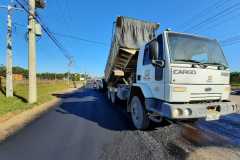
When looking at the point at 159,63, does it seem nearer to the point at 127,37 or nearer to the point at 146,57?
the point at 146,57

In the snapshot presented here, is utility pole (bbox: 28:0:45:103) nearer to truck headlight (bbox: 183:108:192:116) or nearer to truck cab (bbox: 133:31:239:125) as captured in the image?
truck cab (bbox: 133:31:239:125)

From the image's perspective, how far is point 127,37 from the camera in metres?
8.66

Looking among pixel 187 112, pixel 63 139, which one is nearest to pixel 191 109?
pixel 187 112

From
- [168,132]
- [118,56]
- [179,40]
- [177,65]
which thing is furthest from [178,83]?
[118,56]

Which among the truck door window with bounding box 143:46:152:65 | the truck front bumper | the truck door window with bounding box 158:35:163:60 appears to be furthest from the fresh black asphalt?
the truck door window with bounding box 158:35:163:60

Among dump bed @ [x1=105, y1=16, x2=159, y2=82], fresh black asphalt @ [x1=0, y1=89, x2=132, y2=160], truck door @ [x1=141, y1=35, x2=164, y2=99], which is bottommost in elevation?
fresh black asphalt @ [x1=0, y1=89, x2=132, y2=160]

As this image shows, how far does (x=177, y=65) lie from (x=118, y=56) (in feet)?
13.9

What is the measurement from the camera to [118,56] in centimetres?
880

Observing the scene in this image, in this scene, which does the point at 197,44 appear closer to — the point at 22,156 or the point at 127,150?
the point at 127,150

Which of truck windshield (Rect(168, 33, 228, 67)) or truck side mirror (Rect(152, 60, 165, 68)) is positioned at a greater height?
truck windshield (Rect(168, 33, 228, 67))

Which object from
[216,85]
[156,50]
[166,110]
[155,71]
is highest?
[156,50]

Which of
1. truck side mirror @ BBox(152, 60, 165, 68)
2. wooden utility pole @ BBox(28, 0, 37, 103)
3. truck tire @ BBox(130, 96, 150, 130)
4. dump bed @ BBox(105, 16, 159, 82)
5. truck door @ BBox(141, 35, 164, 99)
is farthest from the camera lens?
wooden utility pole @ BBox(28, 0, 37, 103)

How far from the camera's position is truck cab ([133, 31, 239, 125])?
4781mm

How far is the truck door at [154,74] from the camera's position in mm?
5191
